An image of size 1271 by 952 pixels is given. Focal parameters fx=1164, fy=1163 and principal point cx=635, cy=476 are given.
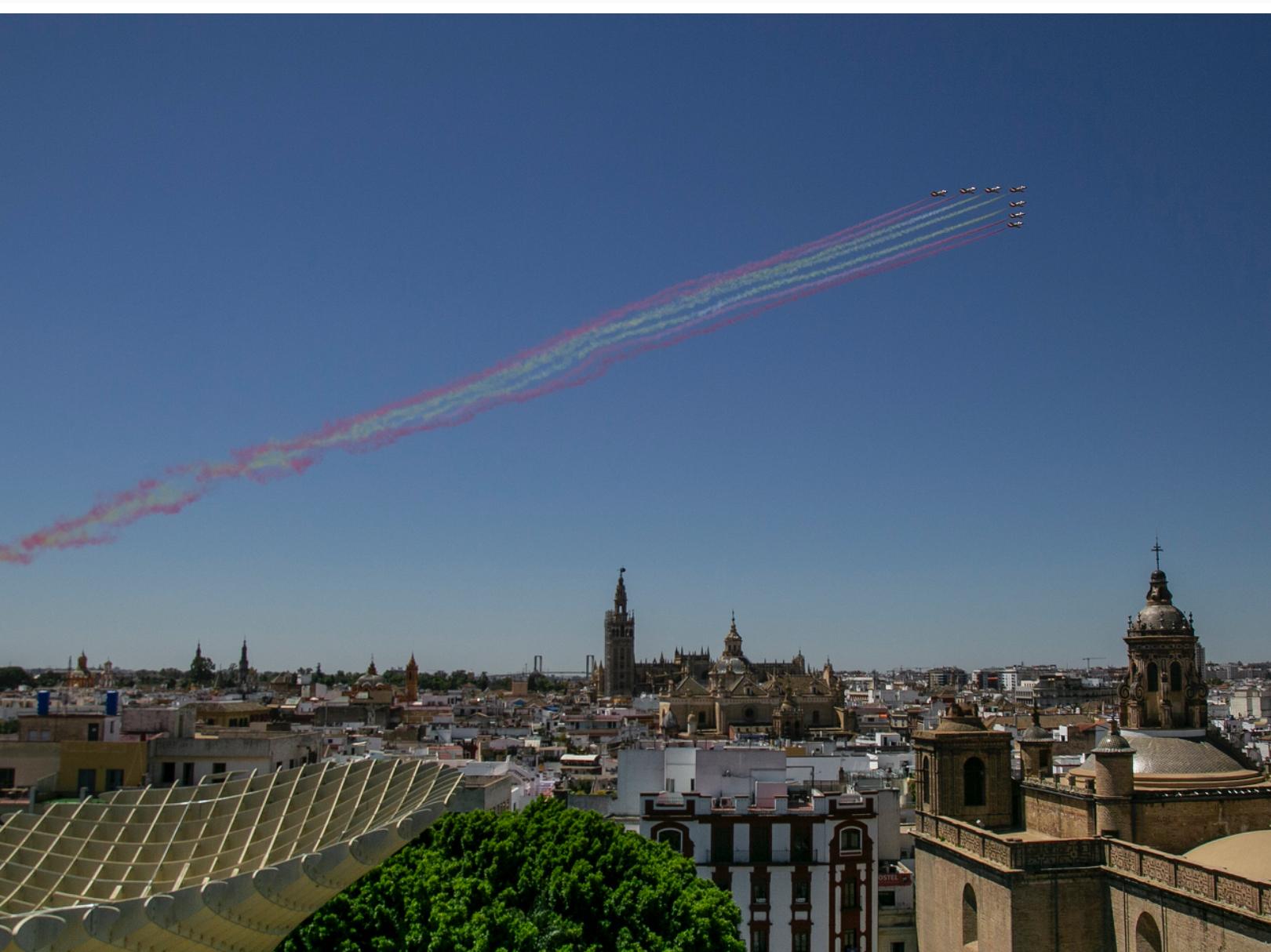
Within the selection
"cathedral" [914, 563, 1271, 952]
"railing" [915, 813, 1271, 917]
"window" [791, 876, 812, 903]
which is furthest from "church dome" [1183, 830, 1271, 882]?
"window" [791, 876, 812, 903]

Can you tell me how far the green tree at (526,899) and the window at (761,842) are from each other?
27.0ft

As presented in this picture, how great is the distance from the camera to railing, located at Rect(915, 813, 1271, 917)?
25.1m

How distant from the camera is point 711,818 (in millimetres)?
31938

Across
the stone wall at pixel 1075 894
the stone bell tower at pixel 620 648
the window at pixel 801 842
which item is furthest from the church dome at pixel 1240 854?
the stone bell tower at pixel 620 648

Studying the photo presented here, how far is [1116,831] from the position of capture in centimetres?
3134

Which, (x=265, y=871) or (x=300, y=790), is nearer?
(x=265, y=871)

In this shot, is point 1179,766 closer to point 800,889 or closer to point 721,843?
point 800,889

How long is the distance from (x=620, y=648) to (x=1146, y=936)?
118079 mm

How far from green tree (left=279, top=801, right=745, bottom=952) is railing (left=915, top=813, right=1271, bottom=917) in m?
11.4

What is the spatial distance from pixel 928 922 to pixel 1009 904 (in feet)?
17.5

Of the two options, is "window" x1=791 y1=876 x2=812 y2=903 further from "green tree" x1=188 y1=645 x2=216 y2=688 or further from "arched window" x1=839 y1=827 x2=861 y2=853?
"green tree" x1=188 y1=645 x2=216 y2=688

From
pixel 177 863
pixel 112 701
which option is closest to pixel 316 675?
pixel 112 701

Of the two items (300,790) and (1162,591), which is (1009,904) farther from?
(300,790)

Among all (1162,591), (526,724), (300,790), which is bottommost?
(526,724)
